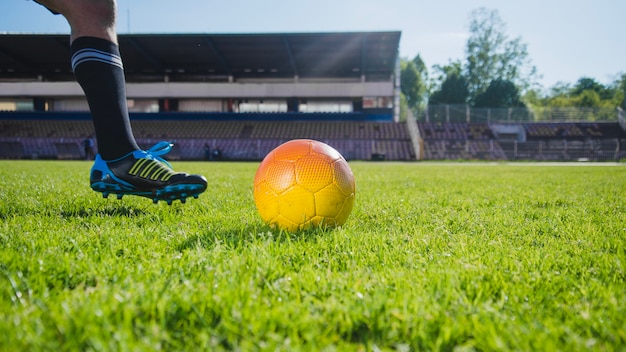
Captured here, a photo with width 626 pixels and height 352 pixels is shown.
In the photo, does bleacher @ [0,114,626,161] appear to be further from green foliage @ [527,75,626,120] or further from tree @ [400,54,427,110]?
tree @ [400,54,427,110]

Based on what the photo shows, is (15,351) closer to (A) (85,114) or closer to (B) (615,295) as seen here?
(B) (615,295)

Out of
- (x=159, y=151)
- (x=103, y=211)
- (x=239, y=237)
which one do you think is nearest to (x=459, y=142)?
(x=159, y=151)

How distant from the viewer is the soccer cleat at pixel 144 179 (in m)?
2.50

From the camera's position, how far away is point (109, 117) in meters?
2.50

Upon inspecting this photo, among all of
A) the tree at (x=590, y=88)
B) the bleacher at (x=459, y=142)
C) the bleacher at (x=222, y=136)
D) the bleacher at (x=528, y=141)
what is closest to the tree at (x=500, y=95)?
the bleacher at (x=528, y=141)

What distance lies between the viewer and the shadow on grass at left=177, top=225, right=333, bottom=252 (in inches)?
71.4

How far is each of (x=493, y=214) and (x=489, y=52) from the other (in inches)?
2168

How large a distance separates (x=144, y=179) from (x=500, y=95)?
54230 mm

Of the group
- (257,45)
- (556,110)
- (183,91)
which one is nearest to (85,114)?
(183,91)

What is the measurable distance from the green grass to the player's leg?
264 mm

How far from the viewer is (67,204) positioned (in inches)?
121

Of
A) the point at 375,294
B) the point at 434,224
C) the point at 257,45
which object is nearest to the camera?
the point at 375,294

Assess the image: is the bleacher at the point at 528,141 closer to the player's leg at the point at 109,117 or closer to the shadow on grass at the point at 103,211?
the shadow on grass at the point at 103,211

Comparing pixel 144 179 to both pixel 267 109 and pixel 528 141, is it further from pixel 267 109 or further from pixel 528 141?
pixel 528 141
